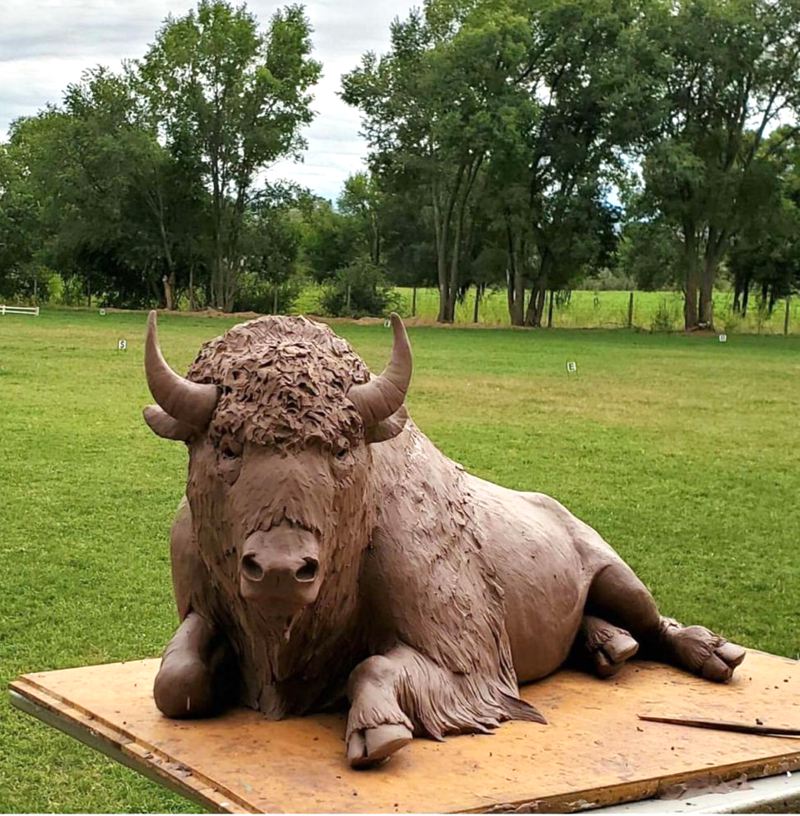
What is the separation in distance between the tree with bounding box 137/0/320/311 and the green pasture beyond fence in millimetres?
4535

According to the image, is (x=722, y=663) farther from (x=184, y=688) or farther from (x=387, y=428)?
(x=184, y=688)

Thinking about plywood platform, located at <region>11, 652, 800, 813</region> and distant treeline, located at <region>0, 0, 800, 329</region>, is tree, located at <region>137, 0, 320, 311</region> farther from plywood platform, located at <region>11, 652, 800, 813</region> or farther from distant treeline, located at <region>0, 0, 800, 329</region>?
plywood platform, located at <region>11, 652, 800, 813</region>

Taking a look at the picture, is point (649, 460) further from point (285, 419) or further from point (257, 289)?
point (257, 289)

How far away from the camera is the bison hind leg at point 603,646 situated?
145 inches

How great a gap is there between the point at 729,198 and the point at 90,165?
19979mm

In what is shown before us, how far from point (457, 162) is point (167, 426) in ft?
118

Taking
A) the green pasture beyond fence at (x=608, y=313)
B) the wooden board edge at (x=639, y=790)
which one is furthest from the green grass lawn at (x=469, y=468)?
the green pasture beyond fence at (x=608, y=313)

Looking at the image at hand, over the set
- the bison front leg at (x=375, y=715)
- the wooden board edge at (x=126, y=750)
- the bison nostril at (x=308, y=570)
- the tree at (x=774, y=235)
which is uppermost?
the tree at (x=774, y=235)

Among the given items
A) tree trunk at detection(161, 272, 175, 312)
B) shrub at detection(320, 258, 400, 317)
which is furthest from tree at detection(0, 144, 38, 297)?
shrub at detection(320, 258, 400, 317)

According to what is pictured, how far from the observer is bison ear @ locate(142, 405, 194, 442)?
9.77 feet

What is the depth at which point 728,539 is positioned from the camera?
9281 millimetres

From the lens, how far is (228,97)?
3975 cm

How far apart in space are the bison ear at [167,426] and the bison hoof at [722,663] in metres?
1.70

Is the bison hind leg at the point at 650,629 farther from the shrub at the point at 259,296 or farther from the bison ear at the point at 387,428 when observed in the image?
the shrub at the point at 259,296
